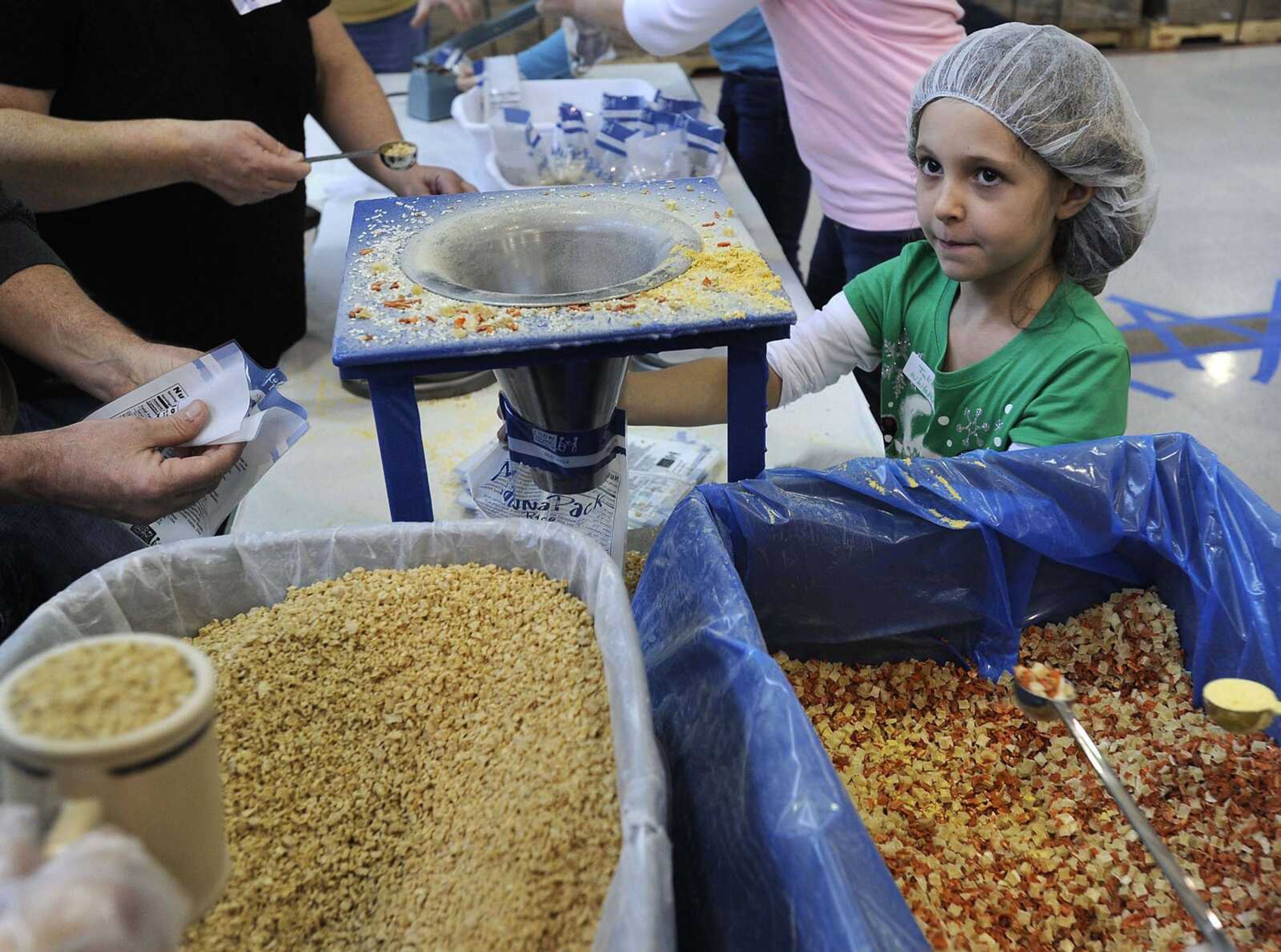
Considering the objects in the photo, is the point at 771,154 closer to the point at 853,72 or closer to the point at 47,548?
the point at 853,72

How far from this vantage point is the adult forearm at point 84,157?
118 centimetres

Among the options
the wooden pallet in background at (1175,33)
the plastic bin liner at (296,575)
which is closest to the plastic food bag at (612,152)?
the plastic bin liner at (296,575)

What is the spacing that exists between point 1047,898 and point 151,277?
130 cm

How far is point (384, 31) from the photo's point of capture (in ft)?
10.1

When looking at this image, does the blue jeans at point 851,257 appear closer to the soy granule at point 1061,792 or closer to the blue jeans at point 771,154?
the blue jeans at point 771,154

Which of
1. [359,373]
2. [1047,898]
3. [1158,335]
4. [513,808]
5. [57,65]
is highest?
[57,65]

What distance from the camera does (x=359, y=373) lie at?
2.79 ft

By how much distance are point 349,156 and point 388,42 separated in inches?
67.9

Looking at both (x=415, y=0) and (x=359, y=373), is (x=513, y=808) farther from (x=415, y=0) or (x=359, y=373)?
(x=415, y=0)

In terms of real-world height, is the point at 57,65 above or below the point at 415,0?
above

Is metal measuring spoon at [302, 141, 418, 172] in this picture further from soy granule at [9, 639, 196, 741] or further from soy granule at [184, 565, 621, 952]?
soy granule at [9, 639, 196, 741]

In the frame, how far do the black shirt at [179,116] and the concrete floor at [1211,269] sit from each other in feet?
6.24

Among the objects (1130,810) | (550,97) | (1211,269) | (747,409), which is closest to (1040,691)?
(1130,810)

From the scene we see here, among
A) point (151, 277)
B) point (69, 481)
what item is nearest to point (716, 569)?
point (69, 481)
